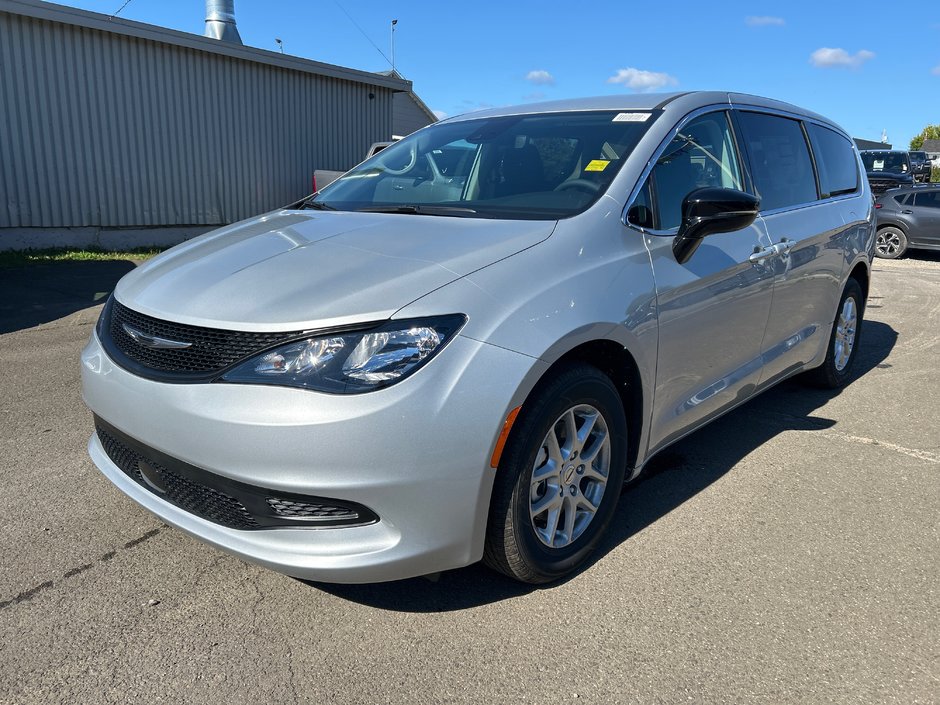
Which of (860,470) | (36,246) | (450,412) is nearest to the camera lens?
(450,412)

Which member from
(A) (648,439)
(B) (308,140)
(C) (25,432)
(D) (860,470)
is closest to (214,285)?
(A) (648,439)

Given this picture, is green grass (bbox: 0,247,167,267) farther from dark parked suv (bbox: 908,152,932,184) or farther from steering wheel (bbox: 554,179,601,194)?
dark parked suv (bbox: 908,152,932,184)

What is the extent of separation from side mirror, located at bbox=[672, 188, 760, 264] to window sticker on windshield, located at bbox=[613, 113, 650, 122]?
0.48 m

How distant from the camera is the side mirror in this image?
118 inches

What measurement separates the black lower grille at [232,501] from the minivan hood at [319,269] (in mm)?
471

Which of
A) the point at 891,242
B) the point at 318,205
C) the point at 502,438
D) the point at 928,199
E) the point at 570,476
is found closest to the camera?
the point at 502,438

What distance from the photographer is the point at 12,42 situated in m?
10.2

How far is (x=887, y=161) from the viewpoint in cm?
2128

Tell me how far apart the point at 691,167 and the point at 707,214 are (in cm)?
48

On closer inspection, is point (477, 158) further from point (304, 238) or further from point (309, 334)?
point (309, 334)

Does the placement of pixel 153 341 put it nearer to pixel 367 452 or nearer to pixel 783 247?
pixel 367 452

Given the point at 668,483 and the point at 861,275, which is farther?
the point at 861,275

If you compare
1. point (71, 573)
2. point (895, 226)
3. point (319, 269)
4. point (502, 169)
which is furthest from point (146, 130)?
point (895, 226)

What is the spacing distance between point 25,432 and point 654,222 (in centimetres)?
340
